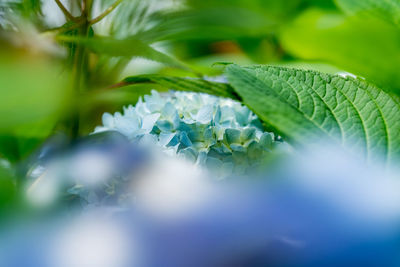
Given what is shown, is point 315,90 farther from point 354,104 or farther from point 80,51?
point 80,51

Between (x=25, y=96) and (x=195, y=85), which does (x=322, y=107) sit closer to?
(x=195, y=85)

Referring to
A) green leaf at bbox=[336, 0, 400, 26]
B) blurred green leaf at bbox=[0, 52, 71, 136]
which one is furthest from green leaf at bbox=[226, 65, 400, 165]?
green leaf at bbox=[336, 0, 400, 26]

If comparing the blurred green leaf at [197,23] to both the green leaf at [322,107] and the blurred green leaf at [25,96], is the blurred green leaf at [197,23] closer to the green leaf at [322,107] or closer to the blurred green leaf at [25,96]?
the green leaf at [322,107]

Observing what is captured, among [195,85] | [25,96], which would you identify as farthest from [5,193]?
[195,85]

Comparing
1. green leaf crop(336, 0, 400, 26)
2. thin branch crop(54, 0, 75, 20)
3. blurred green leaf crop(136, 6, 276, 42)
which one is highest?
green leaf crop(336, 0, 400, 26)

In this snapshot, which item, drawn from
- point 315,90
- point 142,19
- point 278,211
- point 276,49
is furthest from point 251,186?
point 276,49

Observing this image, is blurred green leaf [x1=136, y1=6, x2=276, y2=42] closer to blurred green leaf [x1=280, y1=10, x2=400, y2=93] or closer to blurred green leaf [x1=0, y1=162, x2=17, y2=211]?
blurred green leaf [x1=280, y1=10, x2=400, y2=93]
